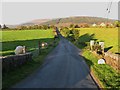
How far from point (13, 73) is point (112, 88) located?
7.24 meters

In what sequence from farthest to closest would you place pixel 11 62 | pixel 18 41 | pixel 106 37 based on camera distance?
pixel 106 37 < pixel 18 41 < pixel 11 62

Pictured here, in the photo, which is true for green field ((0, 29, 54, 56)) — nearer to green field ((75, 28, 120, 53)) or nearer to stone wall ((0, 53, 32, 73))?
green field ((75, 28, 120, 53))

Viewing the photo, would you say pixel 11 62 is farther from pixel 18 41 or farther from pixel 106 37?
pixel 106 37

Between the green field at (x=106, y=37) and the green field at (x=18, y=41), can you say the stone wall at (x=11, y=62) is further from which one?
the green field at (x=106, y=37)

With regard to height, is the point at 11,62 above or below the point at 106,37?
above

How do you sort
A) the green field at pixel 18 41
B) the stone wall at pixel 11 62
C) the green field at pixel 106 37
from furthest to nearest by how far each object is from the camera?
the green field at pixel 106 37
the green field at pixel 18 41
the stone wall at pixel 11 62

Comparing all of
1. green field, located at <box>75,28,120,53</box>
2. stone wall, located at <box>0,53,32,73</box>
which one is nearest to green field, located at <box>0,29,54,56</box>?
green field, located at <box>75,28,120,53</box>

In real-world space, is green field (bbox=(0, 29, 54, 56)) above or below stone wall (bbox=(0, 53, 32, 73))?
below

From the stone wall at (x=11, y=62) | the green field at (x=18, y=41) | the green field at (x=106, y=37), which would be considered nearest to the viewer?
the stone wall at (x=11, y=62)

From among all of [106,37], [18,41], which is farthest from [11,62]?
[106,37]

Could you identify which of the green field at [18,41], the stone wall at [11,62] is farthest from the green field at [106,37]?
the stone wall at [11,62]

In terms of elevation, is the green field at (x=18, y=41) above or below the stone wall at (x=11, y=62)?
below

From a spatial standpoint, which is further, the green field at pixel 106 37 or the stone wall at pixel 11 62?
the green field at pixel 106 37

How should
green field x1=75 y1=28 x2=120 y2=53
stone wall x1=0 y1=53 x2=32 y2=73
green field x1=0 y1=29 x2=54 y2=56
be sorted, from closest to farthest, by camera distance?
1. stone wall x1=0 y1=53 x2=32 y2=73
2. green field x1=0 y1=29 x2=54 y2=56
3. green field x1=75 y1=28 x2=120 y2=53
